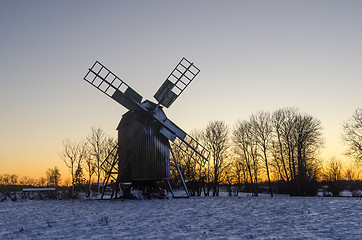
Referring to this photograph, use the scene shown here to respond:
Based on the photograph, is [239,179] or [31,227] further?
[239,179]

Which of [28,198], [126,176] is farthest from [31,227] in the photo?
[28,198]

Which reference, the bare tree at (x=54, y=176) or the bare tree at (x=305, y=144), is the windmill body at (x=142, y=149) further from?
the bare tree at (x=54, y=176)

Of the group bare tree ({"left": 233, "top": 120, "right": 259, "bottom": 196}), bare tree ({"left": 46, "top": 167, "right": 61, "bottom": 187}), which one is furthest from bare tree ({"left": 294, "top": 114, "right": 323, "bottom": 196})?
bare tree ({"left": 46, "top": 167, "right": 61, "bottom": 187})

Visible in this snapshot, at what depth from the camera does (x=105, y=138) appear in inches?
1957

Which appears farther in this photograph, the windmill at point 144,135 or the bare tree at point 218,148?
the bare tree at point 218,148

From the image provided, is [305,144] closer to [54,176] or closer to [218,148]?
[218,148]

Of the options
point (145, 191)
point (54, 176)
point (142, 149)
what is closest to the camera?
point (142, 149)

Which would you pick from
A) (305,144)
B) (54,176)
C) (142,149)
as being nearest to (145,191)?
(142,149)

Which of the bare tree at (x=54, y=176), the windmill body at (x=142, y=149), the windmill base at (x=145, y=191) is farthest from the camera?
the bare tree at (x=54, y=176)

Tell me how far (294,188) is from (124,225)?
35.2 m

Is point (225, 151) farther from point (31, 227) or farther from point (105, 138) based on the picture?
point (31, 227)

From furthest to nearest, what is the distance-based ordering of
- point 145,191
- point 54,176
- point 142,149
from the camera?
point 54,176
point 145,191
point 142,149

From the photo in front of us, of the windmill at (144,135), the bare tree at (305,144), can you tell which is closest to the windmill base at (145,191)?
the windmill at (144,135)

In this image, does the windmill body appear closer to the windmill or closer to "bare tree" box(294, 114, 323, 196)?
the windmill
